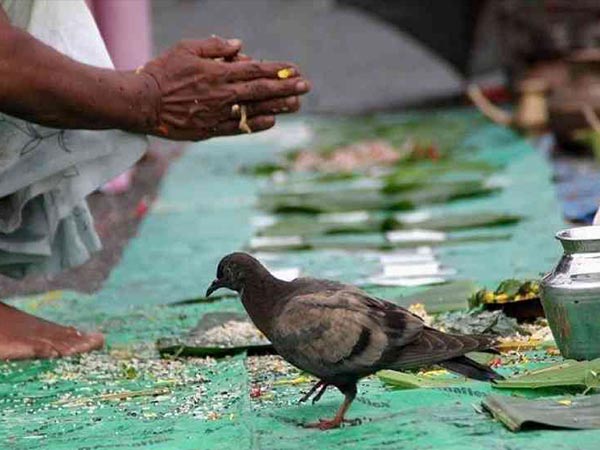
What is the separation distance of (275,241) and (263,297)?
2.57 m

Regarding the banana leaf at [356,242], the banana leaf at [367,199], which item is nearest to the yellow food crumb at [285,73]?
the banana leaf at [356,242]

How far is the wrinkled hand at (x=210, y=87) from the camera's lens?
4.11m

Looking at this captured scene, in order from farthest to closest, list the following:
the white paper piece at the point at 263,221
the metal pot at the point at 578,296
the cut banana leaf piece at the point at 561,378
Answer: the white paper piece at the point at 263,221 < the metal pot at the point at 578,296 < the cut banana leaf piece at the point at 561,378

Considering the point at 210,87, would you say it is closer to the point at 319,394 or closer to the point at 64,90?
the point at 64,90

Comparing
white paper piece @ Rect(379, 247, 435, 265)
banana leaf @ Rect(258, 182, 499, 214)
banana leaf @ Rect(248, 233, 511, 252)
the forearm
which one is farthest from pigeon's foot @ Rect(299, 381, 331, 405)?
banana leaf @ Rect(258, 182, 499, 214)

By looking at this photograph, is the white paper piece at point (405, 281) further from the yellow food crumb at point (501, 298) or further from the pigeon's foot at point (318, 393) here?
the pigeon's foot at point (318, 393)

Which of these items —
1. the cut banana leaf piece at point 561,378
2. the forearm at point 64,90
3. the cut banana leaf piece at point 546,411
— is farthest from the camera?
the forearm at point 64,90

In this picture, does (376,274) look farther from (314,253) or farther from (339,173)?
(339,173)

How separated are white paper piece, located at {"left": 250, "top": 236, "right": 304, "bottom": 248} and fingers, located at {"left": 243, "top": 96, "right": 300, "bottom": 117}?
59.4 inches

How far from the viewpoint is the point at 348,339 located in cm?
306

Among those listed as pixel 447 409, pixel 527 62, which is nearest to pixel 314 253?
pixel 447 409

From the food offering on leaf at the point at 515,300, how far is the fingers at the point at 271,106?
700 millimetres

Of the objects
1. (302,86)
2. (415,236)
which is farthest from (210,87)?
(415,236)

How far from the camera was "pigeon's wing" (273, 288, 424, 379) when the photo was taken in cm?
305
